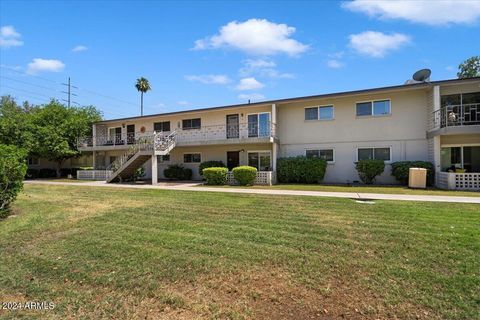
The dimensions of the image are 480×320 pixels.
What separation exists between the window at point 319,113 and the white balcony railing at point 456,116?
5733mm

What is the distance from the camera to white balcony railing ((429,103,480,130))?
15.4 meters

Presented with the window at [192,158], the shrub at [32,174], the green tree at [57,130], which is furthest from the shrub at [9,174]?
the shrub at [32,174]

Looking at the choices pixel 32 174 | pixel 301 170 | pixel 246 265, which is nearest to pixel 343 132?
pixel 301 170

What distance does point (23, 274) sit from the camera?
4.59 metres

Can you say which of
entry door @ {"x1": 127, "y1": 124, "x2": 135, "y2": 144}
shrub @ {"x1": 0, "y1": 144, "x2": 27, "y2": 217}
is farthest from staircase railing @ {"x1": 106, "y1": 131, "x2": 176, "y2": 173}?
shrub @ {"x1": 0, "y1": 144, "x2": 27, "y2": 217}

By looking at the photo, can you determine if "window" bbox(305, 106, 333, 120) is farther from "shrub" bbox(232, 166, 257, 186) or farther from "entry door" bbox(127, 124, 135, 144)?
"entry door" bbox(127, 124, 135, 144)

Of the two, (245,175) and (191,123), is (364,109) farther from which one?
(191,123)

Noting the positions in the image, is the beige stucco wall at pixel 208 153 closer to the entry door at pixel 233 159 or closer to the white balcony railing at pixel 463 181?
the entry door at pixel 233 159

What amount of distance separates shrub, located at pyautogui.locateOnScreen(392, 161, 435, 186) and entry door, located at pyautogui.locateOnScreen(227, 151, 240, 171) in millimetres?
10480

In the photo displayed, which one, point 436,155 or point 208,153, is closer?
point 436,155

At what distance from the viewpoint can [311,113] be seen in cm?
1977

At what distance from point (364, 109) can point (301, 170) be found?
18.2ft

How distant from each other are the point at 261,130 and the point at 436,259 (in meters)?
16.6

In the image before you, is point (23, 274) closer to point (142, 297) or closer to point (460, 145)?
point (142, 297)
